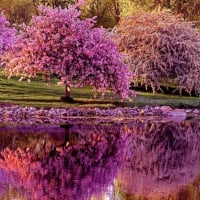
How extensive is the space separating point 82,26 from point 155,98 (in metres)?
8.25

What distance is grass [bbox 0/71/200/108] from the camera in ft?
114

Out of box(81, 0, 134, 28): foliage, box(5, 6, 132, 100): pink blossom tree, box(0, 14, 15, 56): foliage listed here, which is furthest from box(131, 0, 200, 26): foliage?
box(5, 6, 132, 100): pink blossom tree

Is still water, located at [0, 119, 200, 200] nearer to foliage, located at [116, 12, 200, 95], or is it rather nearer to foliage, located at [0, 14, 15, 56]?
foliage, located at [116, 12, 200, 95]

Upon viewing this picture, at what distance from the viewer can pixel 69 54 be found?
33469 millimetres

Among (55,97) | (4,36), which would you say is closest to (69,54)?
(55,97)

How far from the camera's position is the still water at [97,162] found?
1415 centimetres

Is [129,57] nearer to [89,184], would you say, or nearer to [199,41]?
[199,41]

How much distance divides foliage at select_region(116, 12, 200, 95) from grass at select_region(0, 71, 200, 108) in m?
1.17

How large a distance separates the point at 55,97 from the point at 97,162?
61.0 ft

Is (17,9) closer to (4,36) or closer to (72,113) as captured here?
(4,36)

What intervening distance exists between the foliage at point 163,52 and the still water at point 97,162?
1417 centimetres

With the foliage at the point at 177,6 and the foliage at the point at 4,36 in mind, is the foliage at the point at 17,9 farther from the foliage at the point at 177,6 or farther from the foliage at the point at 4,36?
the foliage at the point at 4,36

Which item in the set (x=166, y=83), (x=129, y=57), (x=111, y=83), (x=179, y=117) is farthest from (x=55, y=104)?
(x=166, y=83)

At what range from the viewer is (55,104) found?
1342 inches
